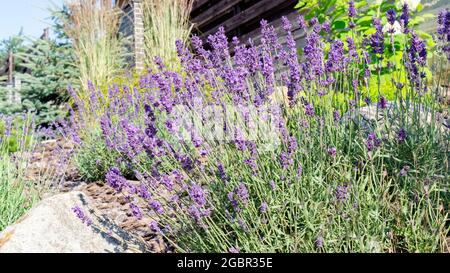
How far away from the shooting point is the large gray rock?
7.12ft

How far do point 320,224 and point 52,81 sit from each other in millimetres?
7557

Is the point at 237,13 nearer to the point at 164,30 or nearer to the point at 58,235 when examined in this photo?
the point at 164,30

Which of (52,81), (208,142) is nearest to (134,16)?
(52,81)

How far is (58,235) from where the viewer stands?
2279mm

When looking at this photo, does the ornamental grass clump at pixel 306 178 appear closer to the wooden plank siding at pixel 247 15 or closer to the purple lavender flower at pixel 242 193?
the purple lavender flower at pixel 242 193

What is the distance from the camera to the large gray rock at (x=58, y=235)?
217 centimetres

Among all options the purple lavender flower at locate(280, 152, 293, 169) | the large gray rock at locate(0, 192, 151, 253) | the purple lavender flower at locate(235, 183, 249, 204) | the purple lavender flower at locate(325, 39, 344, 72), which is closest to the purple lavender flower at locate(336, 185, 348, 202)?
the purple lavender flower at locate(280, 152, 293, 169)

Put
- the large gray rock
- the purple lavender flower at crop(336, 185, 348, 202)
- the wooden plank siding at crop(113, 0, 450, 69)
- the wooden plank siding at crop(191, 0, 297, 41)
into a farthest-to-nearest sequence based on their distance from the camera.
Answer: the wooden plank siding at crop(191, 0, 297, 41) → the wooden plank siding at crop(113, 0, 450, 69) → the large gray rock → the purple lavender flower at crop(336, 185, 348, 202)

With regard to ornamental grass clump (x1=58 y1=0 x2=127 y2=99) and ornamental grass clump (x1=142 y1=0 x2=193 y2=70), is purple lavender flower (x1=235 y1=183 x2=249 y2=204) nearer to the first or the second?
ornamental grass clump (x1=142 y1=0 x2=193 y2=70)

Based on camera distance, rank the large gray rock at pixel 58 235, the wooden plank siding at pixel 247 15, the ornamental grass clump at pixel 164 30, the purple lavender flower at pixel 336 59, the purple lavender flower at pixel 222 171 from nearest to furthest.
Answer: the purple lavender flower at pixel 222 171, the purple lavender flower at pixel 336 59, the large gray rock at pixel 58 235, the wooden plank siding at pixel 247 15, the ornamental grass clump at pixel 164 30

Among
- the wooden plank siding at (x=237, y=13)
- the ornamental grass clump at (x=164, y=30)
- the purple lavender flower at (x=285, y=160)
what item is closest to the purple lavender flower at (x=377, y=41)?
the purple lavender flower at (x=285, y=160)

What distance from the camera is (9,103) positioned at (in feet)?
27.9

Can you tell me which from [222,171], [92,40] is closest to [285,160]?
[222,171]

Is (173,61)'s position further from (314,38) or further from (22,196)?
(314,38)
